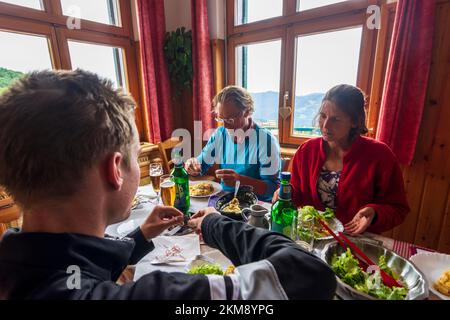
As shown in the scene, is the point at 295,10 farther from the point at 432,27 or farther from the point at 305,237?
the point at 305,237

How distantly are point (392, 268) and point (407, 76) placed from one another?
1.42m

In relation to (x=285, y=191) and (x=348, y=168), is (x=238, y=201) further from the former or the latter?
(x=348, y=168)

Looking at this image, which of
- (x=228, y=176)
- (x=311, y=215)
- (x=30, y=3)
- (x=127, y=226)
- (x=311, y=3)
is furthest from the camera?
(x=311, y=3)

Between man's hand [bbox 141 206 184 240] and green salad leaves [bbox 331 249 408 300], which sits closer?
green salad leaves [bbox 331 249 408 300]

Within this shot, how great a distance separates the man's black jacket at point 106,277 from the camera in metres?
0.40

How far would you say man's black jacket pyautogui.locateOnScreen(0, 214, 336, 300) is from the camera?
1.31 feet

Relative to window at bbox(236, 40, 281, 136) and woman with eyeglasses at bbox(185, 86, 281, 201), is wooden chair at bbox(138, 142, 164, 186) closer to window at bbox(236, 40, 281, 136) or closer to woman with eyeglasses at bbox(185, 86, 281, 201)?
woman with eyeglasses at bbox(185, 86, 281, 201)

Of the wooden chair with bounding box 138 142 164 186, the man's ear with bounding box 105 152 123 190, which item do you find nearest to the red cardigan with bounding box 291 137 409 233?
the man's ear with bounding box 105 152 123 190

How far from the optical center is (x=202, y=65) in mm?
2619

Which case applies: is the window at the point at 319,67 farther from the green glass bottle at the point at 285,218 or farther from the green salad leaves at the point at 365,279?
the green salad leaves at the point at 365,279

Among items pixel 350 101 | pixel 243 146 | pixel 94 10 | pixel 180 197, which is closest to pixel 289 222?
pixel 180 197

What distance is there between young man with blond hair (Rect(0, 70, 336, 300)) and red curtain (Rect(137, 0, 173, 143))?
2251mm
